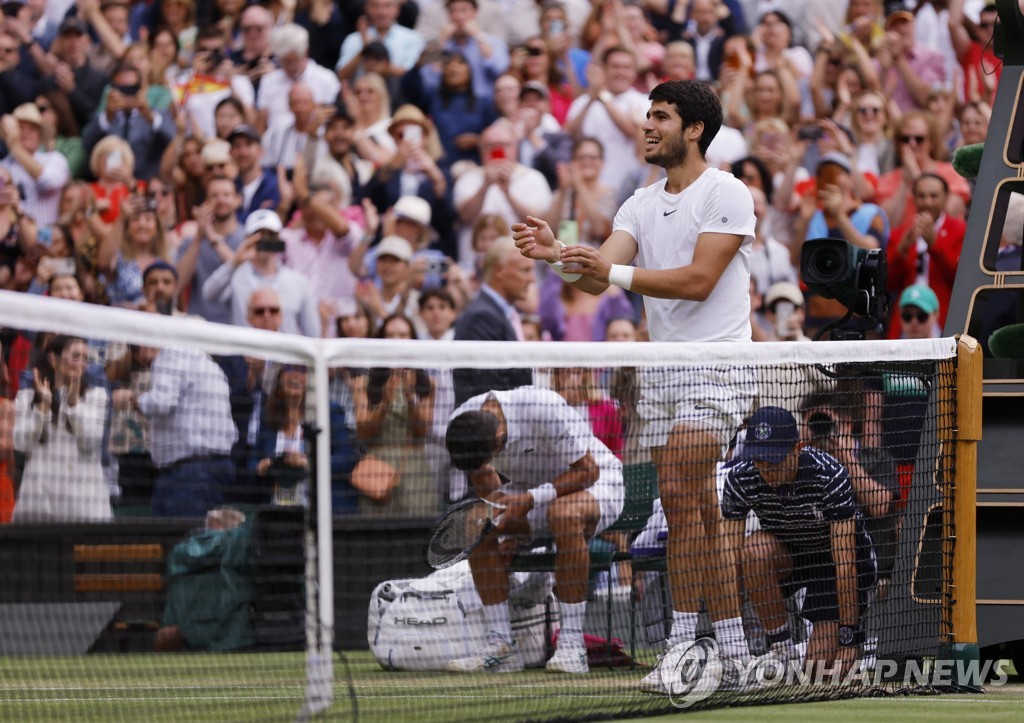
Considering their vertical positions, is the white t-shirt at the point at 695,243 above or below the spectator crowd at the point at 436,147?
below

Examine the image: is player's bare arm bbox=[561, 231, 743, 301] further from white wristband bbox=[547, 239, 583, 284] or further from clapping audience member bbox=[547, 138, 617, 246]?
clapping audience member bbox=[547, 138, 617, 246]

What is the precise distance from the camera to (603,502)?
268 inches

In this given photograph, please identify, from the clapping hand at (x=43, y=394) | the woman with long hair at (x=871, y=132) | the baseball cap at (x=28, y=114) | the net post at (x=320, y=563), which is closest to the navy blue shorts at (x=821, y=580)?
the net post at (x=320, y=563)

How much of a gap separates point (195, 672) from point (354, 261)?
19.3 ft

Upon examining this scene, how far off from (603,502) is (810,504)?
868 mm

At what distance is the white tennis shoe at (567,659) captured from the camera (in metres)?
6.99

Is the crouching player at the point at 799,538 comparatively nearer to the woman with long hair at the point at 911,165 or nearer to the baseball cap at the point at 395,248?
the woman with long hair at the point at 911,165

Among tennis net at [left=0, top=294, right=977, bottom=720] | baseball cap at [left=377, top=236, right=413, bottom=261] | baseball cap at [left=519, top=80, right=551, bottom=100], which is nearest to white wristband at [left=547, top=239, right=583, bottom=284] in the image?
tennis net at [left=0, top=294, right=977, bottom=720]

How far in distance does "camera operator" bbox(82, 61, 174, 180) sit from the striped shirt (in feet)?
25.8

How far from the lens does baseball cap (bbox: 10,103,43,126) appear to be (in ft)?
43.2

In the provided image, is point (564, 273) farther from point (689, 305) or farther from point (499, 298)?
point (499, 298)

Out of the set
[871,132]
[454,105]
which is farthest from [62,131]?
[871,132]

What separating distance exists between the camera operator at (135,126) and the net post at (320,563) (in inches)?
342

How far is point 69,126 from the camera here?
13.4 metres
